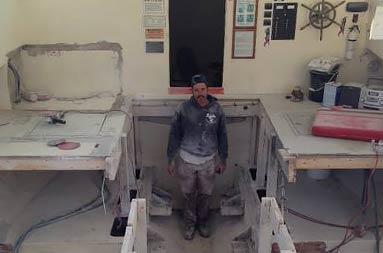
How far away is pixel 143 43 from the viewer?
342cm

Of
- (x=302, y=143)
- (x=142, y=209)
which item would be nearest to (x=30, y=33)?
(x=142, y=209)

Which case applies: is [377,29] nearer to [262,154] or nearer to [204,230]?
[262,154]

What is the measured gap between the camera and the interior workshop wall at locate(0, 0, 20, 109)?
2.96 metres

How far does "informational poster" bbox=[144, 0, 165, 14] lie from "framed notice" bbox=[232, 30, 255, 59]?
556mm

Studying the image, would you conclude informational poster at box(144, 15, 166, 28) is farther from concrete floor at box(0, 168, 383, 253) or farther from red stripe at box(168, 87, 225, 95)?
concrete floor at box(0, 168, 383, 253)

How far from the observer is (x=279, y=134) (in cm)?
283

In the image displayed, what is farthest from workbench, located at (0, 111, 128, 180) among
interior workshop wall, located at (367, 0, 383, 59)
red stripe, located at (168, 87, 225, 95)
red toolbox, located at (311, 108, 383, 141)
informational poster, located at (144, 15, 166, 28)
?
interior workshop wall, located at (367, 0, 383, 59)

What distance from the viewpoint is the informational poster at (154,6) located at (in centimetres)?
330

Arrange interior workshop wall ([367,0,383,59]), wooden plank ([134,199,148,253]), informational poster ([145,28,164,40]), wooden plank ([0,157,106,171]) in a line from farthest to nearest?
1. informational poster ([145,28,164,40])
2. interior workshop wall ([367,0,383,59])
3. wooden plank ([0,157,106,171])
4. wooden plank ([134,199,148,253])

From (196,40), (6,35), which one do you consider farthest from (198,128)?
(6,35)

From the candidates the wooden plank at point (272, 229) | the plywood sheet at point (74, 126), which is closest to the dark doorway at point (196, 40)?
the plywood sheet at point (74, 126)

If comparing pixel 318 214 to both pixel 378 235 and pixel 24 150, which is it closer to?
pixel 378 235

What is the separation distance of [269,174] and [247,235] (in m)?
0.46

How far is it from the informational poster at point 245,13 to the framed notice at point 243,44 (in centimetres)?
6
